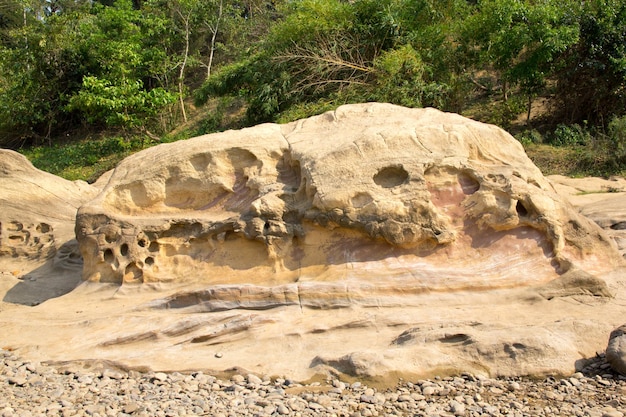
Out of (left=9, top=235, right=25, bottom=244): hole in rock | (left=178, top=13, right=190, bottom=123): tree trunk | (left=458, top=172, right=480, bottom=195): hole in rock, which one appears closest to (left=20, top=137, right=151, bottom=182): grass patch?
(left=178, top=13, right=190, bottom=123): tree trunk

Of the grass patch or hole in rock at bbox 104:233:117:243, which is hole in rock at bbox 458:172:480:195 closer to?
hole in rock at bbox 104:233:117:243

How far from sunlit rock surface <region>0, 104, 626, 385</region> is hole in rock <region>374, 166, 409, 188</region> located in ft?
0.05

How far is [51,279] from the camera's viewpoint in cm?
791

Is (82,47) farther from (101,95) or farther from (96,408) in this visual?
(96,408)

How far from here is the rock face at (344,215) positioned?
20.0 feet

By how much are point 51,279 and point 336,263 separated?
12.4 feet

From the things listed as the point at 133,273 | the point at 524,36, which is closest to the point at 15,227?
the point at 133,273

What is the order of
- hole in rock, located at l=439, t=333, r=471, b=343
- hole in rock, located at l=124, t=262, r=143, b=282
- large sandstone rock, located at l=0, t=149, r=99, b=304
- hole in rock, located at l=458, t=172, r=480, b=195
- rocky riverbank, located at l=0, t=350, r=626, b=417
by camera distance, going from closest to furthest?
rocky riverbank, located at l=0, t=350, r=626, b=417 < hole in rock, located at l=439, t=333, r=471, b=343 < hole in rock, located at l=458, t=172, r=480, b=195 < hole in rock, located at l=124, t=262, r=143, b=282 < large sandstone rock, located at l=0, t=149, r=99, b=304

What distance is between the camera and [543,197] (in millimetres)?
6297

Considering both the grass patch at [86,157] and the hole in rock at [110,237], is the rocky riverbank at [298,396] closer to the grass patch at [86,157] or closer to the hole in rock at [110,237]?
the hole in rock at [110,237]

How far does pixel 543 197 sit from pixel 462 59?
30.7 feet

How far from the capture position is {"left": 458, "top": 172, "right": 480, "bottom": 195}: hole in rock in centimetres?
641

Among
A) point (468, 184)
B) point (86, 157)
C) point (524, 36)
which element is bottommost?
point (468, 184)

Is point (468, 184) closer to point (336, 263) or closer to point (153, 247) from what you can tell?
point (336, 263)
